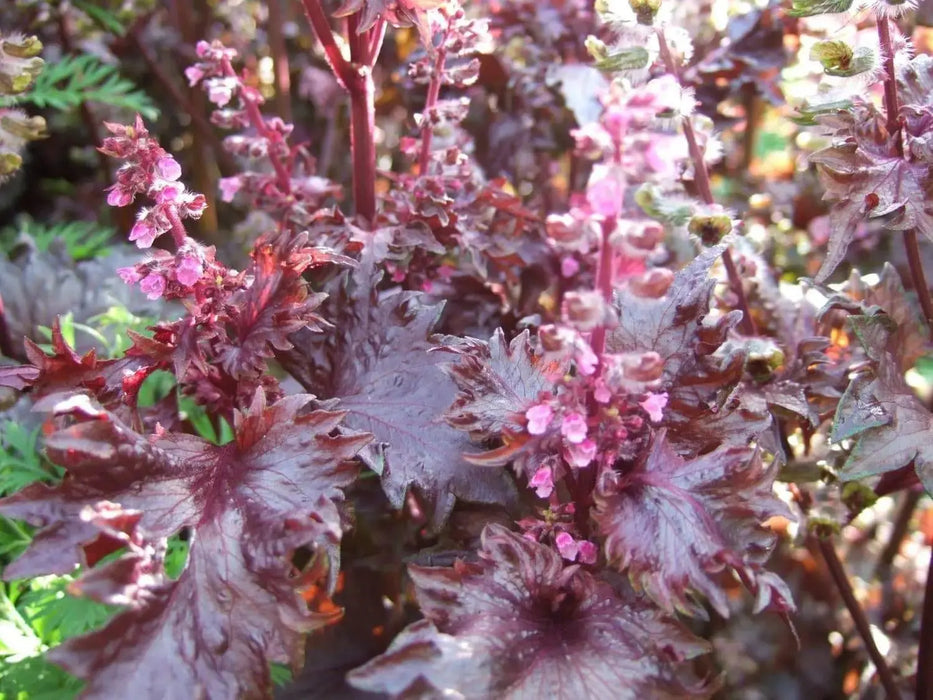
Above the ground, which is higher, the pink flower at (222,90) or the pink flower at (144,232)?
the pink flower at (222,90)

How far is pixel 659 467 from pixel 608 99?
334mm

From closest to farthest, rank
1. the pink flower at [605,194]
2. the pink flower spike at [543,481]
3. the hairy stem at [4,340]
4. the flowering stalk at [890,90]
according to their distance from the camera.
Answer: the pink flower at [605,194] → the pink flower spike at [543,481] → the flowering stalk at [890,90] → the hairy stem at [4,340]

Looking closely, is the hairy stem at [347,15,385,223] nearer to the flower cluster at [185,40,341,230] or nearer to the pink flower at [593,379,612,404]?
the flower cluster at [185,40,341,230]

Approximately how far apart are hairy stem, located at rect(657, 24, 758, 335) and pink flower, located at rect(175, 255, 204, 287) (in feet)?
1.72

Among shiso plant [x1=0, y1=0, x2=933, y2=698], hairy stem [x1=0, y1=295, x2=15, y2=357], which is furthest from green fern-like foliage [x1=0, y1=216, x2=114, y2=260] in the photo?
hairy stem [x1=0, y1=295, x2=15, y2=357]

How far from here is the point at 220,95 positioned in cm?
95

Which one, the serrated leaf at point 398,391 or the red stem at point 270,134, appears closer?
the serrated leaf at point 398,391

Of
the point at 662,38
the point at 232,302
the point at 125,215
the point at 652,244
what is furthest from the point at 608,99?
the point at 125,215

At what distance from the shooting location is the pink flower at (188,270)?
77 cm

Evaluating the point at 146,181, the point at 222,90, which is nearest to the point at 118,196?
the point at 146,181

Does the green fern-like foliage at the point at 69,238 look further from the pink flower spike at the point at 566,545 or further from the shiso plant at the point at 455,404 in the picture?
the pink flower spike at the point at 566,545

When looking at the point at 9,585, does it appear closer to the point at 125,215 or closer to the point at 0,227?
the point at 125,215

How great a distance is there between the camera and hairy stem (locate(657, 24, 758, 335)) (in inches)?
35.3

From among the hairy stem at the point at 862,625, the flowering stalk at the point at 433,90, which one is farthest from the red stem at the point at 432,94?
the hairy stem at the point at 862,625
